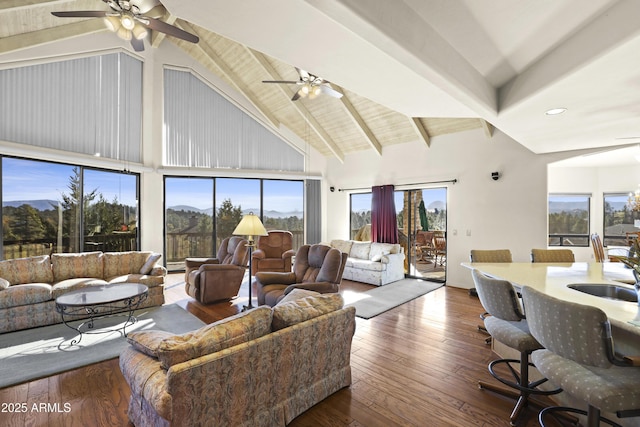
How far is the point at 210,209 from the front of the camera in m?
7.28

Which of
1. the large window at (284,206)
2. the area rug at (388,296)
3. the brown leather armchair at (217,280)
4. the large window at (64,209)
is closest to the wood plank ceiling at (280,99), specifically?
the large window at (284,206)

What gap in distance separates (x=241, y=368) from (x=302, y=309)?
1.94 ft

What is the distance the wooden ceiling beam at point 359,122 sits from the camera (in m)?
5.92

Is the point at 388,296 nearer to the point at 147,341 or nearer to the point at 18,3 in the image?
the point at 147,341

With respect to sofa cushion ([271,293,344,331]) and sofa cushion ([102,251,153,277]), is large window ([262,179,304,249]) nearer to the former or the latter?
sofa cushion ([102,251,153,277])

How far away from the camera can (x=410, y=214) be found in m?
6.74

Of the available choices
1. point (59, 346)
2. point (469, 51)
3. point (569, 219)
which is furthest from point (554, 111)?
point (59, 346)

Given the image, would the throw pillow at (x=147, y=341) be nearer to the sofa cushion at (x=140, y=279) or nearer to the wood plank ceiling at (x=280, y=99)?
the sofa cushion at (x=140, y=279)

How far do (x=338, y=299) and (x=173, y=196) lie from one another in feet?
19.7

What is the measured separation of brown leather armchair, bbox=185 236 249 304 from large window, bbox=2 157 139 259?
2567 millimetres

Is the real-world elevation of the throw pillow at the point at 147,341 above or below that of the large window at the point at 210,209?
below

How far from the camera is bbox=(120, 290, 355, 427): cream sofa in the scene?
58.2 inches

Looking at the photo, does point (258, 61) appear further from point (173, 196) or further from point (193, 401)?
point (193, 401)

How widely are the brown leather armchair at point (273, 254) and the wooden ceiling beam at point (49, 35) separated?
4823 mm
